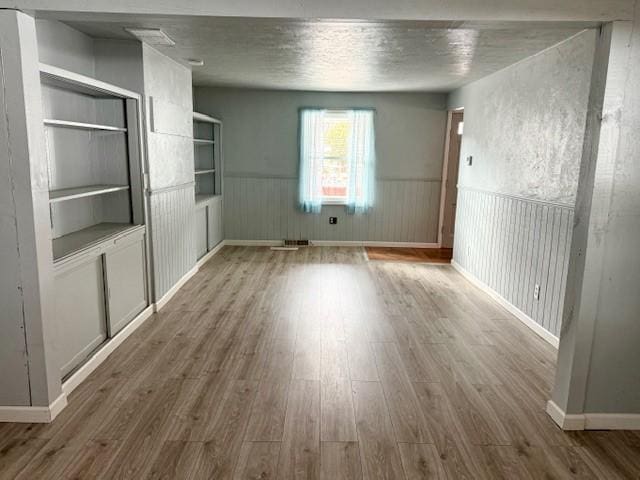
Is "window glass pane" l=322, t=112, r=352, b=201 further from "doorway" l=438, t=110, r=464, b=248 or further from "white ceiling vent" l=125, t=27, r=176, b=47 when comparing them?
"white ceiling vent" l=125, t=27, r=176, b=47

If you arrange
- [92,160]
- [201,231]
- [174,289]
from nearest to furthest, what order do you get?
[92,160] → [174,289] → [201,231]

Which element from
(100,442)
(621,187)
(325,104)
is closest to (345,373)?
(100,442)

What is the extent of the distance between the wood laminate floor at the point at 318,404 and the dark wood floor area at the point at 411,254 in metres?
1.98

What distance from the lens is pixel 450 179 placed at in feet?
23.0

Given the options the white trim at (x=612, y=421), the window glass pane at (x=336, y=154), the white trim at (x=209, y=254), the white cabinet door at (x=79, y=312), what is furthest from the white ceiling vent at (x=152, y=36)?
the white trim at (x=612, y=421)

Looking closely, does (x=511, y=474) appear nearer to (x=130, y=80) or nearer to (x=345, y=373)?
(x=345, y=373)

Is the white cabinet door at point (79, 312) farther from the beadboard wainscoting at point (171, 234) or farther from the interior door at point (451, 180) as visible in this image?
the interior door at point (451, 180)

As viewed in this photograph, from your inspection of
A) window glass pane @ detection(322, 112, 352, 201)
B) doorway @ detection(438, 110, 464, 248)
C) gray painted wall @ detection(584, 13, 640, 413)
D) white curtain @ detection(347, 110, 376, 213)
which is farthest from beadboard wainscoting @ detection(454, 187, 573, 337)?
window glass pane @ detection(322, 112, 352, 201)

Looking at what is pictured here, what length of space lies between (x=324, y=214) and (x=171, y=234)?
310 cm

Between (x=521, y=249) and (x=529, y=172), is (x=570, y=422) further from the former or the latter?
(x=529, y=172)

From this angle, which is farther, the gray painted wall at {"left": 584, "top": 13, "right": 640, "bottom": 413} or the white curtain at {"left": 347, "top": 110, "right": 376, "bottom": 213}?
the white curtain at {"left": 347, "top": 110, "right": 376, "bottom": 213}

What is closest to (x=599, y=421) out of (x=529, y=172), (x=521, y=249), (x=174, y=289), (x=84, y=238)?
(x=521, y=249)

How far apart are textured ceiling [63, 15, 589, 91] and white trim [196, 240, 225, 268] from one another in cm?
232

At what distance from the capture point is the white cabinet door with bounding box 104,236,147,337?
10.9 ft
